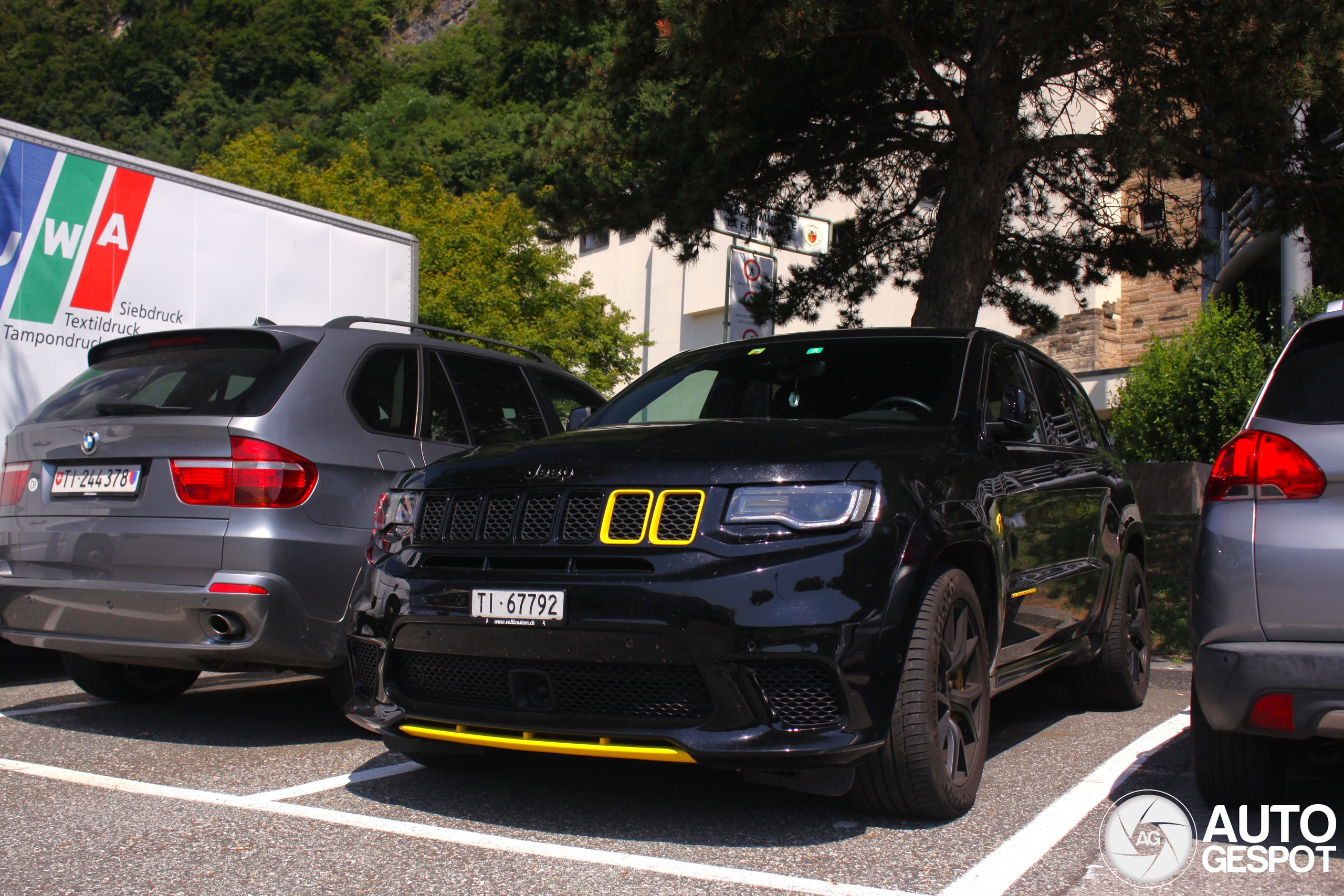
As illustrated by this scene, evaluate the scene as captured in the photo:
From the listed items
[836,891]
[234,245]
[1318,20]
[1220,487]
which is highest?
[1318,20]

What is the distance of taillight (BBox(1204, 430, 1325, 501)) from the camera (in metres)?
3.25

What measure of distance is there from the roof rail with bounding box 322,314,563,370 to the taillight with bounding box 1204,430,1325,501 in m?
3.47

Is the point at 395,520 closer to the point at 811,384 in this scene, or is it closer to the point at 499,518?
the point at 499,518

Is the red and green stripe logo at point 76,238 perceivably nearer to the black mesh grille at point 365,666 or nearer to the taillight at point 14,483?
the taillight at point 14,483

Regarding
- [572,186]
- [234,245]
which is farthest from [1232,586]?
[572,186]

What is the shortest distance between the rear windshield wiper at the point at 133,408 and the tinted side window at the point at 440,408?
42.1 inches

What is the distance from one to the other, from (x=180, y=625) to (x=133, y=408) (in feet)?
3.20

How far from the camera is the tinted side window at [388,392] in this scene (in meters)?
5.21

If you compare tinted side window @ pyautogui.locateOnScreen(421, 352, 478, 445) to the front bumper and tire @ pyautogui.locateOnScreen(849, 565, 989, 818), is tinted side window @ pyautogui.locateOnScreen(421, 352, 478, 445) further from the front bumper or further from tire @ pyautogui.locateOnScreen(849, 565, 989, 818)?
tire @ pyautogui.locateOnScreen(849, 565, 989, 818)

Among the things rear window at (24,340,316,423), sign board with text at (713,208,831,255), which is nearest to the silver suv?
rear window at (24,340,316,423)

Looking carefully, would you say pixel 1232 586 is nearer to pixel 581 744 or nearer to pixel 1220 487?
pixel 1220 487

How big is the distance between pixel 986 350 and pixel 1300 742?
184 centimetres

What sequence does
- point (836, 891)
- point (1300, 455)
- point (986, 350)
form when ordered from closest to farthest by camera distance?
point (836, 891) < point (1300, 455) < point (986, 350)

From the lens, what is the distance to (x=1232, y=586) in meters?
3.30
